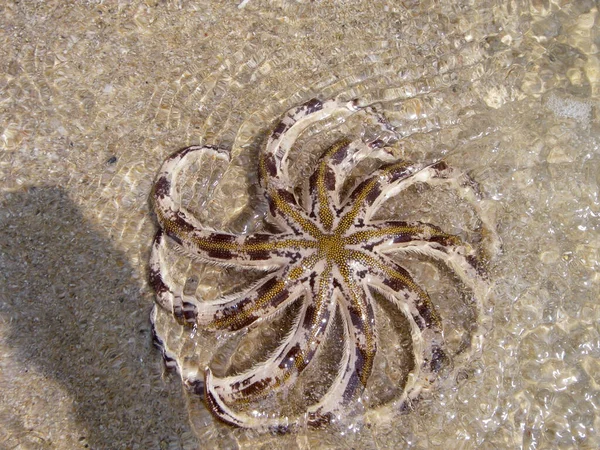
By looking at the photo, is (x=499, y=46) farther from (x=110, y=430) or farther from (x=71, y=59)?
(x=110, y=430)

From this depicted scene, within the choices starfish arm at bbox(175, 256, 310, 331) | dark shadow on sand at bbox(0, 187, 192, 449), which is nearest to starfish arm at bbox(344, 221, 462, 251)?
starfish arm at bbox(175, 256, 310, 331)

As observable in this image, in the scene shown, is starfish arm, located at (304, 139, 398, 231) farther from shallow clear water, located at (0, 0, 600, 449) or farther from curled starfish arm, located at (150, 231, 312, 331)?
shallow clear water, located at (0, 0, 600, 449)

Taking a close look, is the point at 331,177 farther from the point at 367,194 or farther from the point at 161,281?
the point at 161,281

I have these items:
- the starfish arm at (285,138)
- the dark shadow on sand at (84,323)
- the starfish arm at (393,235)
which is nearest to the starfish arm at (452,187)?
the starfish arm at (393,235)

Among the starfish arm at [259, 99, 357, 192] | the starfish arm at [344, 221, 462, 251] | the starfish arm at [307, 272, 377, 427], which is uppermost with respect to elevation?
the starfish arm at [259, 99, 357, 192]

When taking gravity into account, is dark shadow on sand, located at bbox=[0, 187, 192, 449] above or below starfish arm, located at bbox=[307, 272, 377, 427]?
above

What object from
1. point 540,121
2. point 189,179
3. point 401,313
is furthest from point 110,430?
point 540,121

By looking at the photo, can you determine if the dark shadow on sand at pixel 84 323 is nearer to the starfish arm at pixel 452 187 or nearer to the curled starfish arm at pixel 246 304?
the curled starfish arm at pixel 246 304

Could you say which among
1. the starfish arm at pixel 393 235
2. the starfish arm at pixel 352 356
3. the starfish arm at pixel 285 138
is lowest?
the starfish arm at pixel 352 356

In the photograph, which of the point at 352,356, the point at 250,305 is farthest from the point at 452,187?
the point at 250,305
